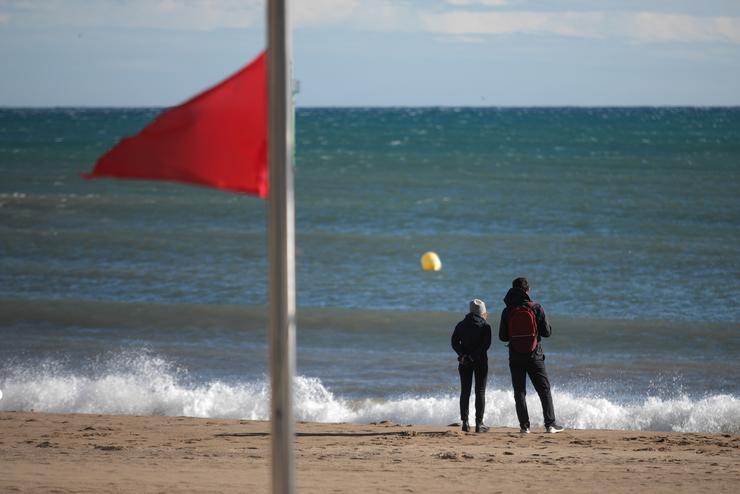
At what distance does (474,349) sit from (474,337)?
12 centimetres

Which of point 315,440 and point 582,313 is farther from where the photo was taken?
point 582,313

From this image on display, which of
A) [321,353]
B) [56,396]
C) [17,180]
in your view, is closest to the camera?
[56,396]

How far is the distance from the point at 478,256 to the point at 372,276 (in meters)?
3.60

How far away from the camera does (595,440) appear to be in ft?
34.2

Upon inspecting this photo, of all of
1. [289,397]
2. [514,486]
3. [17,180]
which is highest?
[17,180]

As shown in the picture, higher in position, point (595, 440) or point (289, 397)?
point (289, 397)

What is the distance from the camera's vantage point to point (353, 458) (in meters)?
9.33

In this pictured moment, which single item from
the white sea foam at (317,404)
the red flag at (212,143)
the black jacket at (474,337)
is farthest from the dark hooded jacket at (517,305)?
the red flag at (212,143)

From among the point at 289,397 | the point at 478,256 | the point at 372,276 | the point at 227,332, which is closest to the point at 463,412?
the point at 289,397

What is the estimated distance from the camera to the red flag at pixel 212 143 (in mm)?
5109

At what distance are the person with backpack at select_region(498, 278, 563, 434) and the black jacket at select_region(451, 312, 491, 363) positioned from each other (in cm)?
17

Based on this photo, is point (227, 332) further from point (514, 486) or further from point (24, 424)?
point (514, 486)

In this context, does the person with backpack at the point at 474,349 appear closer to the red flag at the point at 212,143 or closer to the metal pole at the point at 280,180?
the red flag at the point at 212,143

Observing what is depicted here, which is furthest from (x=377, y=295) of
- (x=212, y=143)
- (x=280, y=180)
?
(x=280, y=180)
